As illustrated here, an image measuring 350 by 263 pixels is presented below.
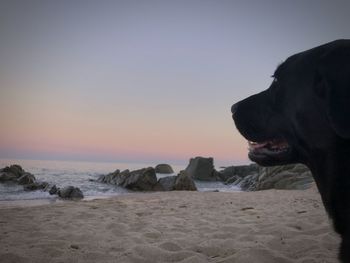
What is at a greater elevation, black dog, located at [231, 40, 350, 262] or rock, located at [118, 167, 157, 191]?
black dog, located at [231, 40, 350, 262]

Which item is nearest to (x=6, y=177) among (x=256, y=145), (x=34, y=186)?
(x=34, y=186)

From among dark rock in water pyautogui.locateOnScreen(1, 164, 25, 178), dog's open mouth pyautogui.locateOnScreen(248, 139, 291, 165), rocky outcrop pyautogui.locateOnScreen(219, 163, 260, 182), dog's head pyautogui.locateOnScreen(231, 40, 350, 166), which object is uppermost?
dog's head pyautogui.locateOnScreen(231, 40, 350, 166)

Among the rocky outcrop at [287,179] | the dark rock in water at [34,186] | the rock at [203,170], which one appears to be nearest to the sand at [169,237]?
the dark rock in water at [34,186]

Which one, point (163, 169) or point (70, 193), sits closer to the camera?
point (70, 193)

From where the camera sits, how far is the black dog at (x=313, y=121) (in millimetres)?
2361

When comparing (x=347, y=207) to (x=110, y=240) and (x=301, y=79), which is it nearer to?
(x=301, y=79)

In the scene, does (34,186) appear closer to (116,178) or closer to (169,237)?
(116,178)

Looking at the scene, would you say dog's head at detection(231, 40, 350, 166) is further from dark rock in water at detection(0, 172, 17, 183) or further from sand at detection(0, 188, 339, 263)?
dark rock in water at detection(0, 172, 17, 183)

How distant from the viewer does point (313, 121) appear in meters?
2.61

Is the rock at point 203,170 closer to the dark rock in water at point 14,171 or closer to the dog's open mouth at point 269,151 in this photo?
the dark rock in water at point 14,171

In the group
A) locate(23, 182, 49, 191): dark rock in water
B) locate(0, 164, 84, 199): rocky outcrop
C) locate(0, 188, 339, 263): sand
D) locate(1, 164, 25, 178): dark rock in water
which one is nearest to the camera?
locate(0, 188, 339, 263): sand

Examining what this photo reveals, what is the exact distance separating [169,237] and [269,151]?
227cm

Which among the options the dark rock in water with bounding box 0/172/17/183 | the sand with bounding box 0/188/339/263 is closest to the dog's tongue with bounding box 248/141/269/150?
the sand with bounding box 0/188/339/263

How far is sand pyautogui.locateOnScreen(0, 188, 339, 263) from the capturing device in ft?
12.3
